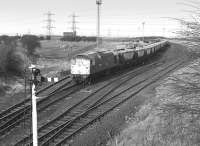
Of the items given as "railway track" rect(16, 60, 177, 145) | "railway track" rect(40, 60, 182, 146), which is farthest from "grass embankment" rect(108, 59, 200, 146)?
"railway track" rect(16, 60, 177, 145)

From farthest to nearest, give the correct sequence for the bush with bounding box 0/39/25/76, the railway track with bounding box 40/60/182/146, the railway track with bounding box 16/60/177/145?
the bush with bounding box 0/39/25/76 → the railway track with bounding box 16/60/177/145 → the railway track with bounding box 40/60/182/146

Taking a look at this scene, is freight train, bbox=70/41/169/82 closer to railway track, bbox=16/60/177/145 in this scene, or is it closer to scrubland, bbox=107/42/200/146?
railway track, bbox=16/60/177/145

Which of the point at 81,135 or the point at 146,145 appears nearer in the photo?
the point at 146,145

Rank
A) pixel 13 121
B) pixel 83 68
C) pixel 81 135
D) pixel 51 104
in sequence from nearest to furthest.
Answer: pixel 81 135 < pixel 13 121 < pixel 51 104 < pixel 83 68

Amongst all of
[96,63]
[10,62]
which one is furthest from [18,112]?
[10,62]

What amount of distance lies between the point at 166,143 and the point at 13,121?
10592mm

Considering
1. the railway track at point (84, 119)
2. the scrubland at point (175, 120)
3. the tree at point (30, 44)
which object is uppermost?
the tree at point (30, 44)

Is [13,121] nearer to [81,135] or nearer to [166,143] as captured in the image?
[81,135]

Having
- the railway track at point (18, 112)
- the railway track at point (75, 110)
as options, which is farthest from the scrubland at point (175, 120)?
the railway track at point (18, 112)

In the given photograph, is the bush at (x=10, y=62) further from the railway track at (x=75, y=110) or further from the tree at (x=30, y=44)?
the tree at (x=30, y=44)

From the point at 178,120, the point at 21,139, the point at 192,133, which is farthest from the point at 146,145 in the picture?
the point at 21,139

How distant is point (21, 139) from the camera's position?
588 inches

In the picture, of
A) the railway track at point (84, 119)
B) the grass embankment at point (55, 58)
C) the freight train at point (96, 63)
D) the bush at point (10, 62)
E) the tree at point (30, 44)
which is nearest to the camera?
the railway track at point (84, 119)

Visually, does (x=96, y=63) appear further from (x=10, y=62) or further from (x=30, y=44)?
(x=30, y=44)
